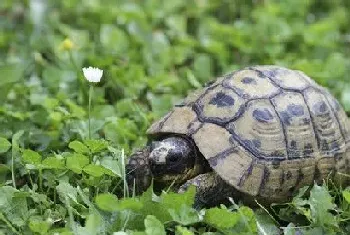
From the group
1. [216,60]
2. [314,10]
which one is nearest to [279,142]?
[216,60]

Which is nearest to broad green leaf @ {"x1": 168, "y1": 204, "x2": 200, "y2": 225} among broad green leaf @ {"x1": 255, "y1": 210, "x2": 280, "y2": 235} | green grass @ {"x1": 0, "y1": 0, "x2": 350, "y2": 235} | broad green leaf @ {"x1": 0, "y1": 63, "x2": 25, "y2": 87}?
green grass @ {"x1": 0, "y1": 0, "x2": 350, "y2": 235}

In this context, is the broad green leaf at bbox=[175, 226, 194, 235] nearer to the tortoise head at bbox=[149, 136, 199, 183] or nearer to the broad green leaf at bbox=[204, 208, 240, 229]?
the broad green leaf at bbox=[204, 208, 240, 229]

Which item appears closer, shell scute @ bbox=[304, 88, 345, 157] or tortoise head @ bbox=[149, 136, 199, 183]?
tortoise head @ bbox=[149, 136, 199, 183]

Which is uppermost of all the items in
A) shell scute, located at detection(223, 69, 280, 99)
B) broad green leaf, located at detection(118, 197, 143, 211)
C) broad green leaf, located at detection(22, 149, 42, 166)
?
shell scute, located at detection(223, 69, 280, 99)

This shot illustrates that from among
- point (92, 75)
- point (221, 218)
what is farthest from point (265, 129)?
point (92, 75)

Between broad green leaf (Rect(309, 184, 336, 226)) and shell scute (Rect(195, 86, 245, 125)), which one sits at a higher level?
shell scute (Rect(195, 86, 245, 125))

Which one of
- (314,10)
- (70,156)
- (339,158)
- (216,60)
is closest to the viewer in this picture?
(70,156)

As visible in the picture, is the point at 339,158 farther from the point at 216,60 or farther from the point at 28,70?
the point at 28,70
